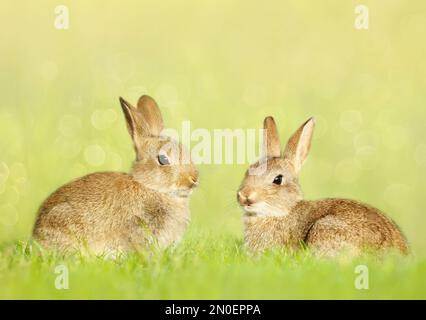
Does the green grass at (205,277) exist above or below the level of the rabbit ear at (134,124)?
below

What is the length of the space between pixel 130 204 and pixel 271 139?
5.04 ft

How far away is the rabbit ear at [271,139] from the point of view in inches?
282

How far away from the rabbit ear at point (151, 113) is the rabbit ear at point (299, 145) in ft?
4.18

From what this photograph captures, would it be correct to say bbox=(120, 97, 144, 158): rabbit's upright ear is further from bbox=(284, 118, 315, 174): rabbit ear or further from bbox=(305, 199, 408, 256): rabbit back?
bbox=(305, 199, 408, 256): rabbit back

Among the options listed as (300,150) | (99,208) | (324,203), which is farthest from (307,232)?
(99,208)

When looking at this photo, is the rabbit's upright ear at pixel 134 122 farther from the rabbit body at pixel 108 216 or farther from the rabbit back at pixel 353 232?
the rabbit back at pixel 353 232

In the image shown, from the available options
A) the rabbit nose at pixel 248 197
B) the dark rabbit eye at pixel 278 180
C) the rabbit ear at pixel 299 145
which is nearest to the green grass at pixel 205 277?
the rabbit nose at pixel 248 197

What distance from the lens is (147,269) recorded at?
576 cm

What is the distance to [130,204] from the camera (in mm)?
6738

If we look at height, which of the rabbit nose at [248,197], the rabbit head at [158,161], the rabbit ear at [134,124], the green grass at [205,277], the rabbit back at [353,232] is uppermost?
the rabbit ear at [134,124]

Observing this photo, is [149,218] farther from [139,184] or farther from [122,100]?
[122,100]

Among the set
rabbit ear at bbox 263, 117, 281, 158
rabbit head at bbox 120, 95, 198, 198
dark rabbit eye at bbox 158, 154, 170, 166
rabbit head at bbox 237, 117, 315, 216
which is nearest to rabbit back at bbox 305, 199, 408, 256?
rabbit head at bbox 237, 117, 315, 216

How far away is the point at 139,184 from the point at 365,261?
2.18 m

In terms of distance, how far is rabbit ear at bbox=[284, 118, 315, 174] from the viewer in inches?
281
